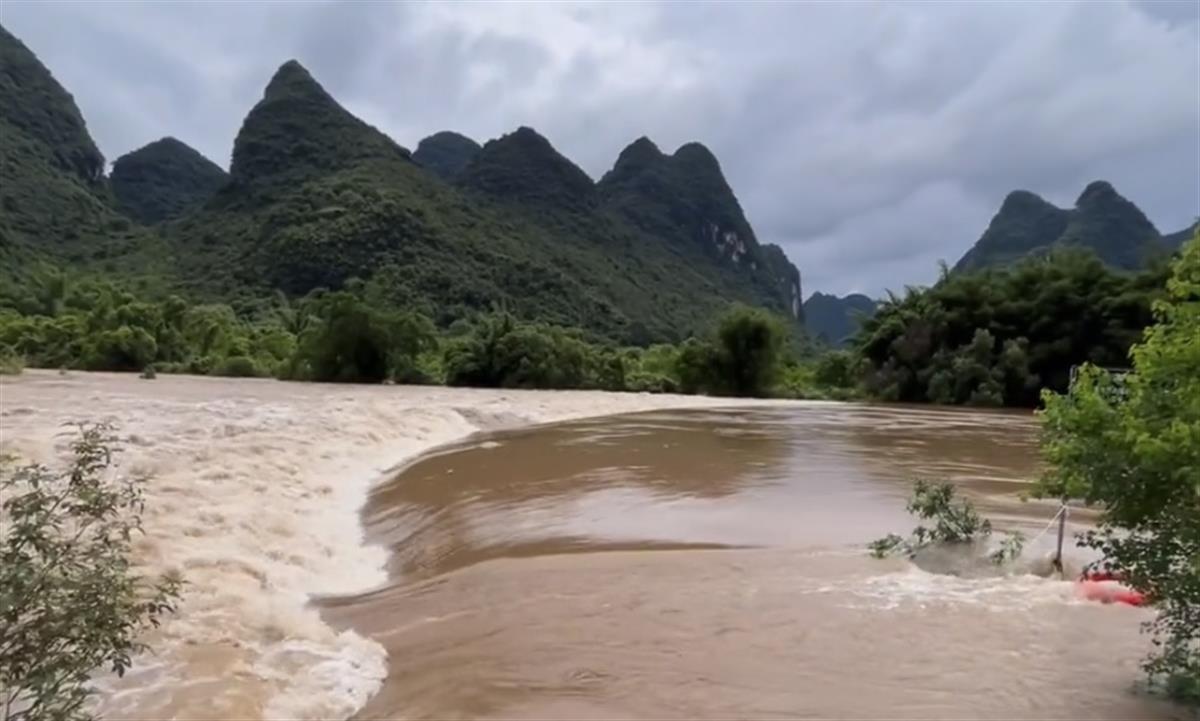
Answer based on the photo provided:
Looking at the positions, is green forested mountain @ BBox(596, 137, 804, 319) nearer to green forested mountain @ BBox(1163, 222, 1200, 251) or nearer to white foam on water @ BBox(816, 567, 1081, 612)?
green forested mountain @ BBox(1163, 222, 1200, 251)

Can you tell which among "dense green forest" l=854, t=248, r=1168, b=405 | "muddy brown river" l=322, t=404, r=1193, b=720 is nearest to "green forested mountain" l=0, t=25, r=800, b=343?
"dense green forest" l=854, t=248, r=1168, b=405

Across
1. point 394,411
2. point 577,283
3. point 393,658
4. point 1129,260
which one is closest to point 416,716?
point 393,658

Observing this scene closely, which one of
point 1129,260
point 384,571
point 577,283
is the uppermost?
point 1129,260

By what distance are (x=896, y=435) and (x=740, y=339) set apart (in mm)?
21121

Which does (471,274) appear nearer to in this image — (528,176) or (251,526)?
(528,176)

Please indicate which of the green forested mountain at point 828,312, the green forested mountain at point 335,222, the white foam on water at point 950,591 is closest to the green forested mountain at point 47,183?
the green forested mountain at point 335,222

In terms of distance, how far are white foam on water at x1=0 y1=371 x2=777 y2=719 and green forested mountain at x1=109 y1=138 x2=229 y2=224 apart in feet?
224

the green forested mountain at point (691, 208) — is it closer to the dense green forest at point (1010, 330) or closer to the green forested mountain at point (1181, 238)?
the green forested mountain at point (1181, 238)

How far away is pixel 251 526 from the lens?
8.77 m

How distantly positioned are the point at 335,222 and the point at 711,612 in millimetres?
56506

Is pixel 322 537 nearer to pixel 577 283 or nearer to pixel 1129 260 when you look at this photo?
pixel 577 283

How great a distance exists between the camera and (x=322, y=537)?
9.20 meters

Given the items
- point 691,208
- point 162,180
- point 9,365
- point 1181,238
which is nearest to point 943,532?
point 9,365

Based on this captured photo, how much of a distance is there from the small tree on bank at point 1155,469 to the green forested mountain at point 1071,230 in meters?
58.3
